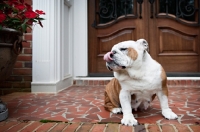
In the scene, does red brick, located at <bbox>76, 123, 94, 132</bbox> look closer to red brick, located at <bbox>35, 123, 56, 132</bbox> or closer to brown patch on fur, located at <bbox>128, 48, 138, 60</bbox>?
red brick, located at <bbox>35, 123, 56, 132</bbox>

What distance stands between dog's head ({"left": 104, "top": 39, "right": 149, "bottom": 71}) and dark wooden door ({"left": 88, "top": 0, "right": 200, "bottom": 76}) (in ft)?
6.65

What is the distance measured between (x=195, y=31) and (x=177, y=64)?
0.59 meters

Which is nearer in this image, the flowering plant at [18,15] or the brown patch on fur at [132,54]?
the brown patch on fur at [132,54]

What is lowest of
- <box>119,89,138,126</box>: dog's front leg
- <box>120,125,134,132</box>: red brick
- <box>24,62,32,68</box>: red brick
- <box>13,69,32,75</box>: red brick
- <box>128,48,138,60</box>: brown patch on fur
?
<box>120,125,134,132</box>: red brick

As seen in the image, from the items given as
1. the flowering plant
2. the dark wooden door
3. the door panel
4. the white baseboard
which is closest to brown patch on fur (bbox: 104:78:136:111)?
the flowering plant

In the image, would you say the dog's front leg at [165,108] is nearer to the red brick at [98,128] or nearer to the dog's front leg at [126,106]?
the dog's front leg at [126,106]

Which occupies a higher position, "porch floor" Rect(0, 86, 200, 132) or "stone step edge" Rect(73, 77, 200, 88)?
"stone step edge" Rect(73, 77, 200, 88)

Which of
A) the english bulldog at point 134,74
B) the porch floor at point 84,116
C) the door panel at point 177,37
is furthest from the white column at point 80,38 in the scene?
the english bulldog at point 134,74

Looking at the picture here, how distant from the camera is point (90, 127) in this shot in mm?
1372

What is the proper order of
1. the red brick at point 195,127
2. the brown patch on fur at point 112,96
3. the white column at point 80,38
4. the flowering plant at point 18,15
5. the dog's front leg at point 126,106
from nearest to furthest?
the red brick at point 195,127 < the dog's front leg at point 126,106 < the flowering plant at point 18,15 < the brown patch on fur at point 112,96 < the white column at point 80,38

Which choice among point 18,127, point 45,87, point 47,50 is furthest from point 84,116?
point 47,50

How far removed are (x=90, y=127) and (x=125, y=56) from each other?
1.67 ft

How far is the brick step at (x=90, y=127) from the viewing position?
4.31 feet

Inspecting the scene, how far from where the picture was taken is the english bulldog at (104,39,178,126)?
1.36 metres
